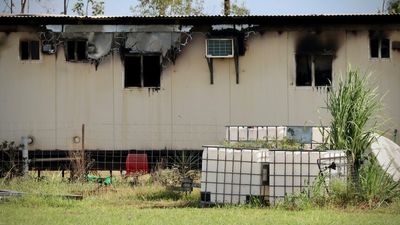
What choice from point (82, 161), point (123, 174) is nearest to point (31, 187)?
point (82, 161)

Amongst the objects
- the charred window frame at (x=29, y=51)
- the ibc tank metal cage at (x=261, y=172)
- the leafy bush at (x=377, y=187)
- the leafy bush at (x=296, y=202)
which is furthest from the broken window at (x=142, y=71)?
the leafy bush at (x=377, y=187)

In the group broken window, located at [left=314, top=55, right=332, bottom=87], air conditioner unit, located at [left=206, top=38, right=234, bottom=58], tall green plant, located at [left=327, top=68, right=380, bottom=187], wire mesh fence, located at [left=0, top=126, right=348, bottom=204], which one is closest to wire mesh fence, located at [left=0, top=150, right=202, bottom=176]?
air conditioner unit, located at [left=206, top=38, right=234, bottom=58]

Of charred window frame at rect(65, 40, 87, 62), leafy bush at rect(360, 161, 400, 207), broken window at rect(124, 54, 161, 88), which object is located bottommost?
leafy bush at rect(360, 161, 400, 207)

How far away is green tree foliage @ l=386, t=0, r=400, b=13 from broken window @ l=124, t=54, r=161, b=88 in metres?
14.1

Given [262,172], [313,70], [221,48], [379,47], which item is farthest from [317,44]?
[262,172]

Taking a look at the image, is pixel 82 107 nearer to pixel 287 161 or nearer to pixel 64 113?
pixel 64 113

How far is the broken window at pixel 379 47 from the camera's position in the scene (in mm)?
13828

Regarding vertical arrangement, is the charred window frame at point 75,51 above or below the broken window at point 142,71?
above

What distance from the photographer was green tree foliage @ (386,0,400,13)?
25106 millimetres

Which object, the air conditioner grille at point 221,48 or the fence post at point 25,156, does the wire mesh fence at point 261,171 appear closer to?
the air conditioner grille at point 221,48

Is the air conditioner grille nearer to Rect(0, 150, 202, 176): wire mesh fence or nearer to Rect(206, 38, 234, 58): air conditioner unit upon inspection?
Rect(206, 38, 234, 58): air conditioner unit

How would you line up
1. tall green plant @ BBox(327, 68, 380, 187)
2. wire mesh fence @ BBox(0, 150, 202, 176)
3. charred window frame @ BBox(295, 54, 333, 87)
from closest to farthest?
tall green plant @ BBox(327, 68, 380, 187), wire mesh fence @ BBox(0, 150, 202, 176), charred window frame @ BBox(295, 54, 333, 87)

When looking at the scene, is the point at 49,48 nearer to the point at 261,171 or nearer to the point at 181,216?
the point at 261,171

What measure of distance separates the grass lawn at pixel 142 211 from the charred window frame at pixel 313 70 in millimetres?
4383
